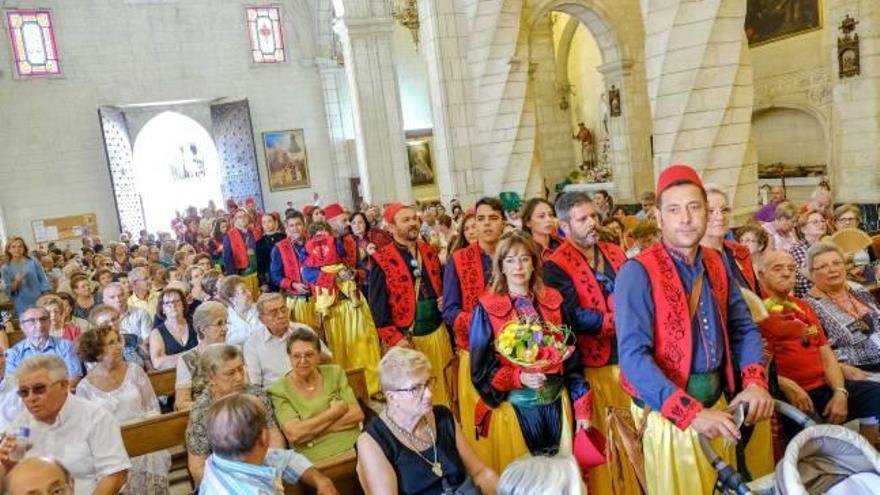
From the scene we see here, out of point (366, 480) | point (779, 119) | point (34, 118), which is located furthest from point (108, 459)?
point (34, 118)

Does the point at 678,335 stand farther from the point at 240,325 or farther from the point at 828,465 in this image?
the point at 240,325

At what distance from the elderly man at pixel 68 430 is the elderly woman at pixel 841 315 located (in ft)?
14.2

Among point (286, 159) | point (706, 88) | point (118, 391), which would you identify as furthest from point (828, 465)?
point (286, 159)

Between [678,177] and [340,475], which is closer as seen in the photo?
[678,177]

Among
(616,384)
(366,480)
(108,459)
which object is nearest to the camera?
(366,480)

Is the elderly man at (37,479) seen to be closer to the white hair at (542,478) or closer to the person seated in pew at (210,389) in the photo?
the person seated in pew at (210,389)

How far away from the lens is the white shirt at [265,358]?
477 centimetres

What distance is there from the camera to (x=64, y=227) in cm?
1948

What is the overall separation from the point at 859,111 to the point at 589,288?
976 centimetres

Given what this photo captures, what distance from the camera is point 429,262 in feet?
18.0

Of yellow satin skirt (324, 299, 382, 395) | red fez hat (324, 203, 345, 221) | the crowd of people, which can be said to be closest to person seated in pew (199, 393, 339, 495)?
the crowd of people

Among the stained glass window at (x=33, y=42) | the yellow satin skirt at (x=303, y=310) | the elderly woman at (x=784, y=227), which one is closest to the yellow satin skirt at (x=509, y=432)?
the elderly woman at (x=784, y=227)

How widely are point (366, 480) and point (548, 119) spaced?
59.5 ft

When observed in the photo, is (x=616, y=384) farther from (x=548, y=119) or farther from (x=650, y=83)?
(x=548, y=119)
